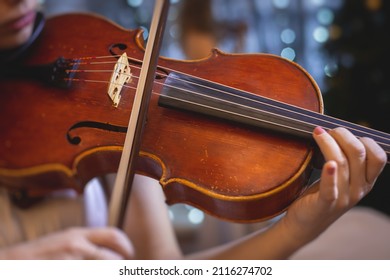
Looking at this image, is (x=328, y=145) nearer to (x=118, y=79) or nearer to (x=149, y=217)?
(x=118, y=79)

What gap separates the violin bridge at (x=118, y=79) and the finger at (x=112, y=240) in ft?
0.69

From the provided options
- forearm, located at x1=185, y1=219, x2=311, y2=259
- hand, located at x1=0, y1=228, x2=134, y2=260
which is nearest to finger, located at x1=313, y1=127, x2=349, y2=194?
forearm, located at x1=185, y1=219, x2=311, y2=259

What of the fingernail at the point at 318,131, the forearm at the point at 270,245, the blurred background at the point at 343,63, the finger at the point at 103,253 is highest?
the blurred background at the point at 343,63

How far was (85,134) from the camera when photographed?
0.61 metres

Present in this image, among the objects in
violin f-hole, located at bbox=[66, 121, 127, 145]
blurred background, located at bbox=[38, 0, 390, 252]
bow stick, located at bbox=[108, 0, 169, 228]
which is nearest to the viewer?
bow stick, located at bbox=[108, 0, 169, 228]

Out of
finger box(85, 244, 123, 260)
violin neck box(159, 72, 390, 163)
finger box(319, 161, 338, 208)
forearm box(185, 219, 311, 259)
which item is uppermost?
violin neck box(159, 72, 390, 163)

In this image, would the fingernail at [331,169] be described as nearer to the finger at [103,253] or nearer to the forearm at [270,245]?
the forearm at [270,245]

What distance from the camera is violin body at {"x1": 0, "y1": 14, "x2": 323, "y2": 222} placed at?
1.70 ft

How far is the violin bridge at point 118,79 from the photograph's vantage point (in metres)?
0.61

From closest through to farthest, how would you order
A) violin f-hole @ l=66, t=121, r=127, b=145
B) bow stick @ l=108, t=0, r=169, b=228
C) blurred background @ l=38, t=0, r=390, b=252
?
1. bow stick @ l=108, t=0, r=169, b=228
2. violin f-hole @ l=66, t=121, r=127, b=145
3. blurred background @ l=38, t=0, r=390, b=252

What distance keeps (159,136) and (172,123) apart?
28 millimetres

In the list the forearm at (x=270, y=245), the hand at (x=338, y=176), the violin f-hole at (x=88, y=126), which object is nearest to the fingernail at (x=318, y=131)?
the hand at (x=338, y=176)

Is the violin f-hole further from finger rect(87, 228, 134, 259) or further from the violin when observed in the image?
finger rect(87, 228, 134, 259)

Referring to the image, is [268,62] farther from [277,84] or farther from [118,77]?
[118,77]
